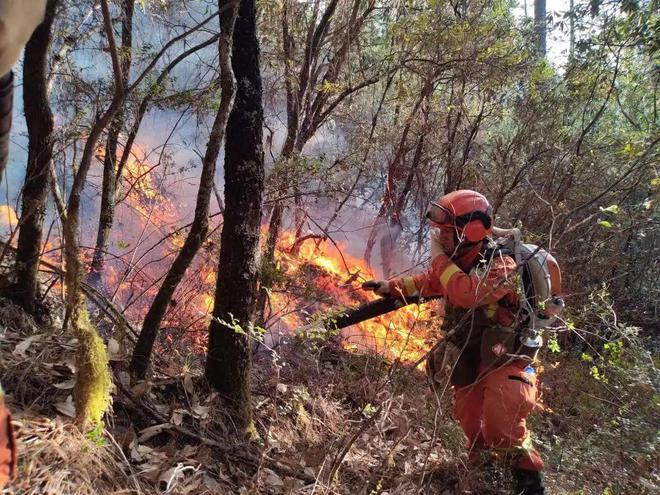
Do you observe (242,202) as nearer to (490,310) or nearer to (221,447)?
(221,447)

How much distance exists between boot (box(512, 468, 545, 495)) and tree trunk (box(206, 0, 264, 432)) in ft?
5.79

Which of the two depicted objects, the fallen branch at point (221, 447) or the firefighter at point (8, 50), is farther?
the fallen branch at point (221, 447)

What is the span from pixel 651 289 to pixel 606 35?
4374 mm

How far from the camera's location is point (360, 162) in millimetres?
7633

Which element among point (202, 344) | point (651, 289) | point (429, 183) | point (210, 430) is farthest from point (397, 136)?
point (210, 430)

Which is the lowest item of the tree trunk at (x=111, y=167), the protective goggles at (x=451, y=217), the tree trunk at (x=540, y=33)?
the protective goggles at (x=451, y=217)

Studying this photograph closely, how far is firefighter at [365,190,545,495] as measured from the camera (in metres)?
3.21

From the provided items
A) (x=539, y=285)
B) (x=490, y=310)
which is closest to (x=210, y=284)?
(x=490, y=310)

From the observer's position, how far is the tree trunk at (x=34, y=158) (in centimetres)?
295

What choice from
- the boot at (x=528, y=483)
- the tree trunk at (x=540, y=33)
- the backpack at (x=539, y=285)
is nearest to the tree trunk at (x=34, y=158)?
the backpack at (x=539, y=285)

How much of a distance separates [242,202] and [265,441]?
136 centimetres

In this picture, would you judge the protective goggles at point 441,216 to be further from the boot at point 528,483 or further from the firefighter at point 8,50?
the firefighter at point 8,50

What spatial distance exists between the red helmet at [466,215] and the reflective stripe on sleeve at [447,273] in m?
0.26

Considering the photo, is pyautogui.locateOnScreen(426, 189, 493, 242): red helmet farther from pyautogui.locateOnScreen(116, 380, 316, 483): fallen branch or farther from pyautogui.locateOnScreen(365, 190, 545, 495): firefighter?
pyautogui.locateOnScreen(116, 380, 316, 483): fallen branch
